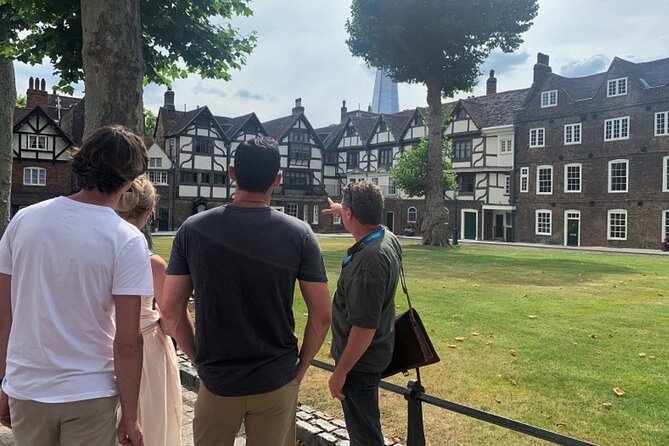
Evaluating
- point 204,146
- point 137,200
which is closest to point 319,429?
point 137,200

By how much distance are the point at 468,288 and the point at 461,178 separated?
33473 millimetres

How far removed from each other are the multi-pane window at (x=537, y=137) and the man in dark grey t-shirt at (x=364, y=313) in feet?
131

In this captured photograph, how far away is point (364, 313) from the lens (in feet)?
9.85

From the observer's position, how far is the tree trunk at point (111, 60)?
700 centimetres

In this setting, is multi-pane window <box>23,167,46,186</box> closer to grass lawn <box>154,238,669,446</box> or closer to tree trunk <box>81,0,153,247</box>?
grass lawn <box>154,238,669,446</box>

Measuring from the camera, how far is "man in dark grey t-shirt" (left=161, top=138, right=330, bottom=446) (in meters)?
2.57

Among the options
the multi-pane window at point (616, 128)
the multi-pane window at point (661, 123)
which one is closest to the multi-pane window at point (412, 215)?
the multi-pane window at point (616, 128)

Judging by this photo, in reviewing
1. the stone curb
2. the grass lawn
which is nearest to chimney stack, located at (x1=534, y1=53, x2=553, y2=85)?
the grass lawn

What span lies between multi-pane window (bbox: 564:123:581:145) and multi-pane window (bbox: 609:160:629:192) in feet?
10.2

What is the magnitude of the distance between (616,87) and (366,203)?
127ft

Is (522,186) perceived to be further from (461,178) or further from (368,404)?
(368,404)

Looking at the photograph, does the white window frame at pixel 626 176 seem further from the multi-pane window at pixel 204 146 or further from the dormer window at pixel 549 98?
the multi-pane window at pixel 204 146

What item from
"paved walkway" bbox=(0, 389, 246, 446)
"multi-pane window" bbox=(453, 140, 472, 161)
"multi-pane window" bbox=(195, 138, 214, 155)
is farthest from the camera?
"multi-pane window" bbox=(195, 138, 214, 155)

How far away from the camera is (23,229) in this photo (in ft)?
7.66
